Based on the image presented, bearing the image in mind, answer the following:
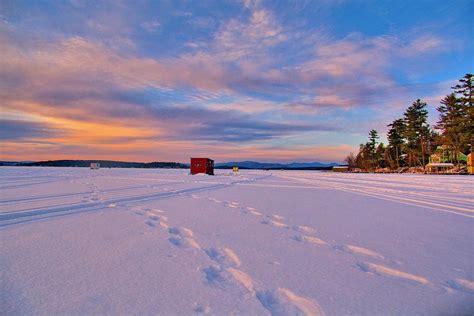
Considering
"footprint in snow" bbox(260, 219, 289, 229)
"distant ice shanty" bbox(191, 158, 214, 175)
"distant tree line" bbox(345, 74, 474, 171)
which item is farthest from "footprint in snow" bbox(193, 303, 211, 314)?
"distant tree line" bbox(345, 74, 474, 171)

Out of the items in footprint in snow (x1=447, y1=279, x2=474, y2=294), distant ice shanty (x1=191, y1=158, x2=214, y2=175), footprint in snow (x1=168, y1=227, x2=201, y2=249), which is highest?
distant ice shanty (x1=191, y1=158, x2=214, y2=175)

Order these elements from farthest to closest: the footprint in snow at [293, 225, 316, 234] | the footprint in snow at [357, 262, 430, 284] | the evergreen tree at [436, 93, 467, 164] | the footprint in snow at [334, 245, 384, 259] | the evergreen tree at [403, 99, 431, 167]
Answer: the evergreen tree at [403, 99, 431, 167] < the evergreen tree at [436, 93, 467, 164] < the footprint in snow at [293, 225, 316, 234] < the footprint in snow at [334, 245, 384, 259] < the footprint in snow at [357, 262, 430, 284]

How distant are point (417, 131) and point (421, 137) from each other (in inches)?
40.8

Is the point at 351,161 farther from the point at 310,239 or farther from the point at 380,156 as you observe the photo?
the point at 310,239

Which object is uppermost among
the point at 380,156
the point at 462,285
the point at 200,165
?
the point at 380,156

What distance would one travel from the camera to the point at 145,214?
16.4 feet

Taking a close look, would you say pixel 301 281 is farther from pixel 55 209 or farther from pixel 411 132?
pixel 411 132

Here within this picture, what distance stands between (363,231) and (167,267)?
8.51 feet

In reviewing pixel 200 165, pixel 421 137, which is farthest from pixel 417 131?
pixel 200 165

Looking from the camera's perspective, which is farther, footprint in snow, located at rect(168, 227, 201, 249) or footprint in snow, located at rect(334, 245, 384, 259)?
footprint in snow, located at rect(168, 227, 201, 249)

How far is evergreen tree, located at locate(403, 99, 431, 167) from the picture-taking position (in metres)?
42.8

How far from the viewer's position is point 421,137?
43281mm

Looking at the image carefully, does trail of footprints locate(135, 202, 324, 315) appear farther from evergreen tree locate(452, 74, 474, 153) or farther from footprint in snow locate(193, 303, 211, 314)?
evergreen tree locate(452, 74, 474, 153)

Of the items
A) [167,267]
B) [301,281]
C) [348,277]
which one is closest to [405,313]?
[348,277]
